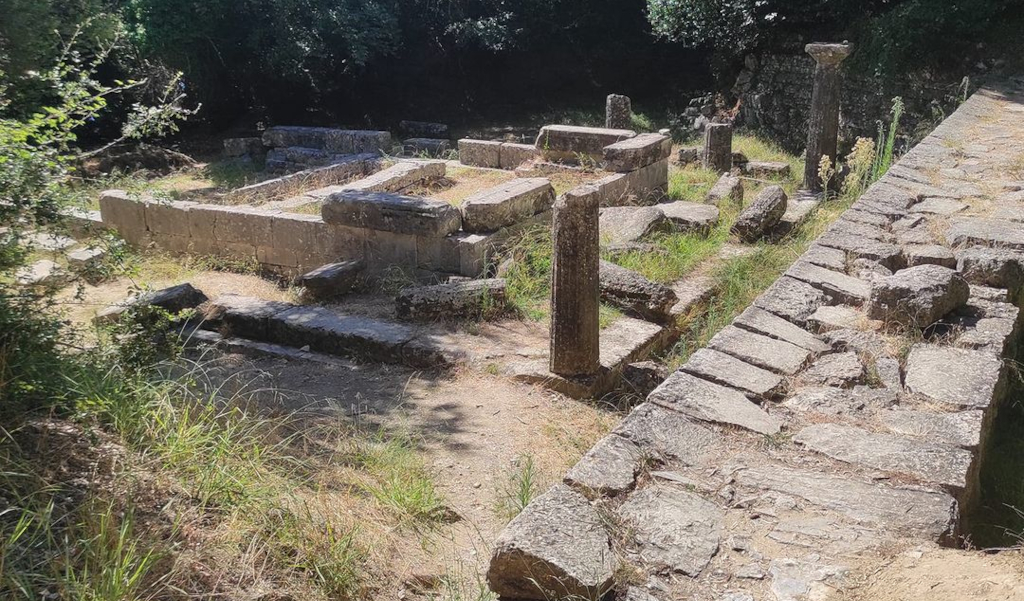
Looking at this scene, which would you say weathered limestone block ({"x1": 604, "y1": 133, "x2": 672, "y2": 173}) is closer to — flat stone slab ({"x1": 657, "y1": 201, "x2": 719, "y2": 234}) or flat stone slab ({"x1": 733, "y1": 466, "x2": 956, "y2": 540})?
flat stone slab ({"x1": 657, "y1": 201, "x2": 719, "y2": 234})

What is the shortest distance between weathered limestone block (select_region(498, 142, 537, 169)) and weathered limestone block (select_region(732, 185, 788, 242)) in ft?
11.9

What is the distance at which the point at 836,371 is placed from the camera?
3.79 meters

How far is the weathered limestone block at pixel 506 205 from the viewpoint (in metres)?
8.54

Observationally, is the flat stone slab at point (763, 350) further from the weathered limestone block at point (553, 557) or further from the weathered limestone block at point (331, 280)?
the weathered limestone block at point (331, 280)

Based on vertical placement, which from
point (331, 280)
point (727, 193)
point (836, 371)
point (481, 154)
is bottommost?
point (331, 280)

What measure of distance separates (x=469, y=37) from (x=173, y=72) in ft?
A: 19.2

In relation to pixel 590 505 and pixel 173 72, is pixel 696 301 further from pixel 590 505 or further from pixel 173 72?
pixel 173 72

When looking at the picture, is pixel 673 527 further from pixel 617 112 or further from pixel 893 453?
pixel 617 112

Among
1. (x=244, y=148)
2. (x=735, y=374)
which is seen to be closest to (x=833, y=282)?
(x=735, y=374)

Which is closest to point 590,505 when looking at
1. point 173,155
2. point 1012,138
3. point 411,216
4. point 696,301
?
point 696,301

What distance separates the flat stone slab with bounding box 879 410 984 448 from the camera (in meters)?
3.20

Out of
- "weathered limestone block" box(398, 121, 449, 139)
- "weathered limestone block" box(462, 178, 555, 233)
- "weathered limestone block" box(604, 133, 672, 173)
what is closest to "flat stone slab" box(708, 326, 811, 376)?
"weathered limestone block" box(462, 178, 555, 233)

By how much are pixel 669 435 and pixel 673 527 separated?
56 centimetres

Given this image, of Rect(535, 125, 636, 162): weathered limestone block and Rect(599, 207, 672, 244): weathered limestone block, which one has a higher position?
Rect(535, 125, 636, 162): weathered limestone block
